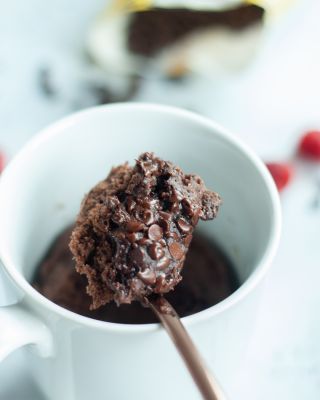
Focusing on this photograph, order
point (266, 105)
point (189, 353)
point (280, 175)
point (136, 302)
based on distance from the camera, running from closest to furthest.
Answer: point (189, 353) → point (136, 302) → point (280, 175) → point (266, 105)

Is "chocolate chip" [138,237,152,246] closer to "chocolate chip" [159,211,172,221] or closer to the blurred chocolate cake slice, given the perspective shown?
"chocolate chip" [159,211,172,221]

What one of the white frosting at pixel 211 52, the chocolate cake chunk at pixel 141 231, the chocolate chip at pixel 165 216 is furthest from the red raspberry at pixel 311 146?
the chocolate chip at pixel 165 216

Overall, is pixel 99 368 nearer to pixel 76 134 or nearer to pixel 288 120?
pixel 76 134

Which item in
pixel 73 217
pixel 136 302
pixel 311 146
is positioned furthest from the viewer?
pixel 311 146

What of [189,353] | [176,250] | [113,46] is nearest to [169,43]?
[113,46]

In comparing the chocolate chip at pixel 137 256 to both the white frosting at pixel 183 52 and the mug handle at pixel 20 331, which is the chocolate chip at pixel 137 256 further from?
the white frosting at pixel 183 52

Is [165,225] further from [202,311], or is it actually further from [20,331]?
[20,331]
